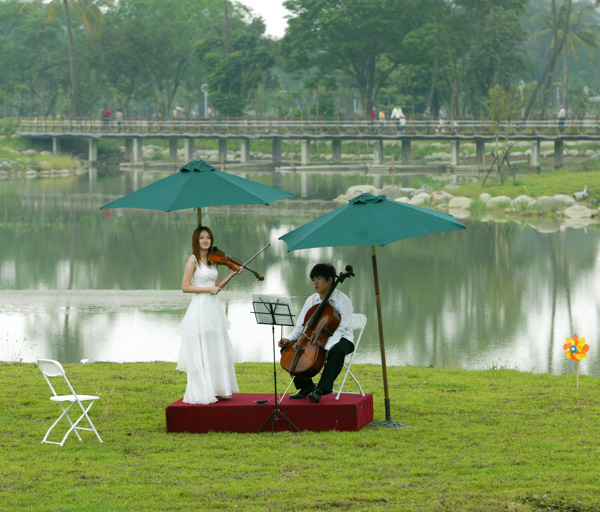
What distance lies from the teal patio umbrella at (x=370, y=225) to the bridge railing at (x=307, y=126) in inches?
1488

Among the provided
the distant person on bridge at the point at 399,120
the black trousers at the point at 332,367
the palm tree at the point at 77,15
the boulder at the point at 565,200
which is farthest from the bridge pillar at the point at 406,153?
the black trousers at the point at 332,367

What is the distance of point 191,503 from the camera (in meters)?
5.57

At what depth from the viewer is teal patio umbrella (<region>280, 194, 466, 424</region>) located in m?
7.18

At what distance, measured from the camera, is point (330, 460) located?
21.5ft

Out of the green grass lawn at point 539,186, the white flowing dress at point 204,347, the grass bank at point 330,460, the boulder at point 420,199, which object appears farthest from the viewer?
the green grass lawn at point 539,186

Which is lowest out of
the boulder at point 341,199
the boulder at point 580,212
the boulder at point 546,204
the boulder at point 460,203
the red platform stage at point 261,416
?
the red platform stage at point 261,416

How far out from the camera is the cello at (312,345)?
7.62 metres

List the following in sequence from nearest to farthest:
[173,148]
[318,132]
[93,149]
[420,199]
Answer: [420,199]
[318,132]
[173,148]
[93,149]

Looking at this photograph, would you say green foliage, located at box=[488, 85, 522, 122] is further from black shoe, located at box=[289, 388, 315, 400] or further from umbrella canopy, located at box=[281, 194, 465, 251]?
Answer: black shoe, located at box=[289, 388, 315, 400]

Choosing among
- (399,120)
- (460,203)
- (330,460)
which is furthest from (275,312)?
(399,120)

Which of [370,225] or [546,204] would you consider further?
[546,204]

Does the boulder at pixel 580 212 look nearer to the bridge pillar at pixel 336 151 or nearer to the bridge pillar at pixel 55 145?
the bridge pillar at pixel 336 151

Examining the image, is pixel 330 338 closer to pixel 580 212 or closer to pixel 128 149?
pixel 580 212

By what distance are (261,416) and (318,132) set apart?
45.4 metres
